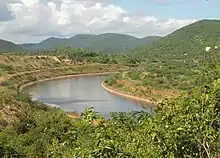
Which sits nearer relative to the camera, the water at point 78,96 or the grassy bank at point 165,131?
the grassy bank at point 165,131

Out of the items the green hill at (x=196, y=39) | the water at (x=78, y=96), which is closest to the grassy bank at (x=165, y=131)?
the green hill at (x=196, y=39)

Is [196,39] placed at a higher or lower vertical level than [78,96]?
higher

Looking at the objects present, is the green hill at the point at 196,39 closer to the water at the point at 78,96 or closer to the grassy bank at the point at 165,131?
the grassy bank at the point at 165,131

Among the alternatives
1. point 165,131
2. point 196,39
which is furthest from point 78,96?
point 165,131

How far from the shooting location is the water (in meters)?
40.1

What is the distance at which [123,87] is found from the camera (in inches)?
2067

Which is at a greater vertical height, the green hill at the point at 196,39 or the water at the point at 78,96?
the green hill at the point at 196,39

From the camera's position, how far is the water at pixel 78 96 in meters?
40.1

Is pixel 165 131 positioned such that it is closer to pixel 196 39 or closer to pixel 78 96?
pixel 196 39

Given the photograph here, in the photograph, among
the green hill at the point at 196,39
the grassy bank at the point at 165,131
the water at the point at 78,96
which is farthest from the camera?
the water at the point at 78,96

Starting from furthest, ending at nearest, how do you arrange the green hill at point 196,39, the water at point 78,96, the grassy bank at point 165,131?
the water at point 78,96 → the green hill at point 196,39 → the grassy bank at point 165,131

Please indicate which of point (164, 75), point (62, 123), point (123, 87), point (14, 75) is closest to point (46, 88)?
point (14, 75)

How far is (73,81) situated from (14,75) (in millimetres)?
10650

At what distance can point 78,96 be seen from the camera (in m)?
49.7
